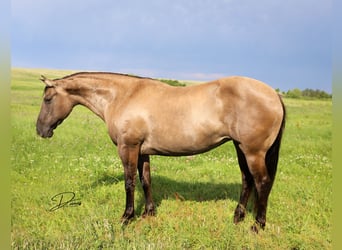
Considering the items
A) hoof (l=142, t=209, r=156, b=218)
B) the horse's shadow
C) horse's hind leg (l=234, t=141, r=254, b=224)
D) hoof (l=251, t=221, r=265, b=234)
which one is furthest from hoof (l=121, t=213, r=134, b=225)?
hoof (l=251, t=221, r=265, b=234)

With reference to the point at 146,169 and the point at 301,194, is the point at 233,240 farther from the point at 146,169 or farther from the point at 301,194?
the point at 301,194

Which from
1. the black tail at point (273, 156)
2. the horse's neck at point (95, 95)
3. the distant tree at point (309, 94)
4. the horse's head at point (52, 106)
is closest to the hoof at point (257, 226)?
the black tail at point (273, 156)

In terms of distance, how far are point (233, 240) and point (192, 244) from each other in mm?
560

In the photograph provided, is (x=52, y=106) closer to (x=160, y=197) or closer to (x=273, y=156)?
(x=160, y=197)

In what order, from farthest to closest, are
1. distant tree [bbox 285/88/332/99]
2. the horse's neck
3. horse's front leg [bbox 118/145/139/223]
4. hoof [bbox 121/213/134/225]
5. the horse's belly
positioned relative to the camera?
distant tree [bbox 285/88/332/99], the horse's neck, hoof [bbox 121/213/134/225], horse's front leg [bbox 118/145/139/223], the horse's belly

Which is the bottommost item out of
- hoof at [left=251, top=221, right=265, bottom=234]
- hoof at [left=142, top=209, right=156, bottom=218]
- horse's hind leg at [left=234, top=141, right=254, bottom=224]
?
hoof at [left=142, top=209, right=156, bottom=218]

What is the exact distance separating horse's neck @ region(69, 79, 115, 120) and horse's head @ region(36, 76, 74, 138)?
0.57 ft

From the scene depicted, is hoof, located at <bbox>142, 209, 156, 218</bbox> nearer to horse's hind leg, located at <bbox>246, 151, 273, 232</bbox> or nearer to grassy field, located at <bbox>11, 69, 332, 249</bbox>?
grassy field, located at <bbox>11, 69, 332, 249</bbox>

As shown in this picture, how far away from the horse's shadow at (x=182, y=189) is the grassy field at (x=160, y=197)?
0.02m

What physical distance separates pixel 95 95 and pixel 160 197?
2287 millimetres

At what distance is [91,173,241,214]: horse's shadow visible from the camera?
601 centimetres

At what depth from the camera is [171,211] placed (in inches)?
213

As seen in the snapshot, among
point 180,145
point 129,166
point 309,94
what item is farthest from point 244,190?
point 309,94

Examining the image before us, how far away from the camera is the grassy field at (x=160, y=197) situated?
4.44 metres
